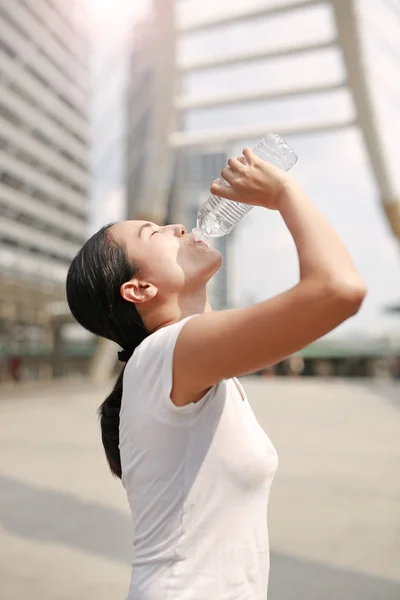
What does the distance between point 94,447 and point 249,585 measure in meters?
4.13

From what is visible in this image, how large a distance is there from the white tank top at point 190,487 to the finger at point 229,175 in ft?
0.70

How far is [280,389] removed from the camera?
10828mm

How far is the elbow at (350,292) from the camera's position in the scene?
2.41 feet

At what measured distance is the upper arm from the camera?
2.43 feet

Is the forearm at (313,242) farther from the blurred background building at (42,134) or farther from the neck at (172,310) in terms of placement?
the blurred background building at (42,134)

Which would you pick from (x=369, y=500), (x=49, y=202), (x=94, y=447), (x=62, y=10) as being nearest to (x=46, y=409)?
(x=94, y=447)

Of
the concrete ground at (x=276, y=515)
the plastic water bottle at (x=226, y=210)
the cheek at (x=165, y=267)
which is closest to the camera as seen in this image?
the cheek at (x=165, y=267)

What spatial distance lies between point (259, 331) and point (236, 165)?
261 millimetres

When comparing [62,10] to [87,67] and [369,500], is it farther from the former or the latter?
[369,500]

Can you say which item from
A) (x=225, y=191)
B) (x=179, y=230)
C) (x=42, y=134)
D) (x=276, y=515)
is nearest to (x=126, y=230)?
(x=179, y=230)

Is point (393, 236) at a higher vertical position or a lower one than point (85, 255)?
higher

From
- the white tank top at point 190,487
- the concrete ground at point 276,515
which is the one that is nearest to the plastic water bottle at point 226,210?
the white tank top at point 190,487

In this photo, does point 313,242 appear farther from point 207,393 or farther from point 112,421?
point 112,421

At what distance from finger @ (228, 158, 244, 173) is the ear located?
0.22m
